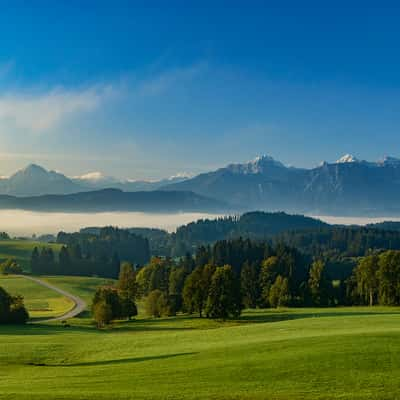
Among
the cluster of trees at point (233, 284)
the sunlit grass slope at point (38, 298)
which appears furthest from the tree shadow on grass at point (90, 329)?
the sunlit grass slope at point (38, 298)

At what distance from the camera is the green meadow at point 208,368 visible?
1068 inches

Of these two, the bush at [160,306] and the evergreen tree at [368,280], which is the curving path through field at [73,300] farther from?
the evergreen tree at [368,280]

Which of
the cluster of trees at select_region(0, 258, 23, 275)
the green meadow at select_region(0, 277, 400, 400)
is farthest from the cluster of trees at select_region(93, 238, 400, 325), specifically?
the cluster of trees at select_region(0, 258, 23, 275)

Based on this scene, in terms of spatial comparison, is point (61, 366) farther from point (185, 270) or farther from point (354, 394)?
point (185, 270)

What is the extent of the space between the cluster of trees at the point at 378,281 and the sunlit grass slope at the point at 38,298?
59.8 m

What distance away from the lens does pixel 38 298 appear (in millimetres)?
124438

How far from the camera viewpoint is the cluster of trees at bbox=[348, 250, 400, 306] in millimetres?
94000

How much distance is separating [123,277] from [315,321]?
6519 centimetres

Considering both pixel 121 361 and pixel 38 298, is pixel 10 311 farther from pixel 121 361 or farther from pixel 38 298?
pixel 38 298

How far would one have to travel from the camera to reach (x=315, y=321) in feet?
188

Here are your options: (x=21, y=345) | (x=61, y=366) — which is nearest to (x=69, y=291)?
(x=21, y=345)

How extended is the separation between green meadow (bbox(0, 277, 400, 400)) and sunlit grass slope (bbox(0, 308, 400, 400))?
5cm

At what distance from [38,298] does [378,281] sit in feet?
254

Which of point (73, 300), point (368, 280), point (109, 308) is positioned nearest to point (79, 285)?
point (73, 300)
